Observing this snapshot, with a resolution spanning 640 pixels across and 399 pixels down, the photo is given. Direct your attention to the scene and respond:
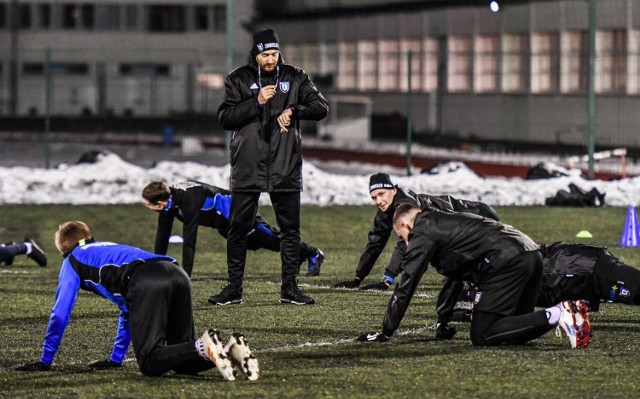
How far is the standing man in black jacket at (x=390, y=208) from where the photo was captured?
12.8 meters

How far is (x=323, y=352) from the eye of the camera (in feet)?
35.2

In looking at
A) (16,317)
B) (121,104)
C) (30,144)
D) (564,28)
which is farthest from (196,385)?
(121,104)

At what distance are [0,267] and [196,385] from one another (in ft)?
27.3

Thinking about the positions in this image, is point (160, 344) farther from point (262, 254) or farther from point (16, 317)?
point (262, 254)

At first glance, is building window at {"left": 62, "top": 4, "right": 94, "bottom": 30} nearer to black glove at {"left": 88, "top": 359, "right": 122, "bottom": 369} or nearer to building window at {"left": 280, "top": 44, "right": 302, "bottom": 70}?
building window at {"left": 280, "top": 44, "right": 302, "bottom": 70}

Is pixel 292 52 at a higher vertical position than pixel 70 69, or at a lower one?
higher

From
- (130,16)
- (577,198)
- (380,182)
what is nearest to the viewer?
(380,182)

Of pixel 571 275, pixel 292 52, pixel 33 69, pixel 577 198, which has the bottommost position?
pixel 577 198

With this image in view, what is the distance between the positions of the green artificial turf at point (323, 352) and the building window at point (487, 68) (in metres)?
25.6

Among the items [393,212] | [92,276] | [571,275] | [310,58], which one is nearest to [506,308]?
[571,275]

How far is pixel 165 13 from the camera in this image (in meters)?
73.8

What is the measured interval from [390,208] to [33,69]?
56665 millimetres

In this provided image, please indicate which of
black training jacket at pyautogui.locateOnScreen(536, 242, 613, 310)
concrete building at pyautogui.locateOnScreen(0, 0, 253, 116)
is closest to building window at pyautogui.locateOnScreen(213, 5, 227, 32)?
concrete building at pyautogui.locateOnScreen(0, 0, 253, 116)

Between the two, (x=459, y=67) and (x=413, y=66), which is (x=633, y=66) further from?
(x=413, y=66)
